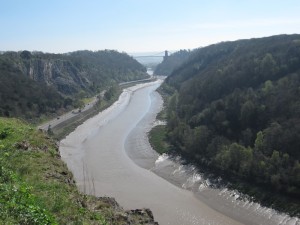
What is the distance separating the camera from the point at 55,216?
1269cm

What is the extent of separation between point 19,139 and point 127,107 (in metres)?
89.4

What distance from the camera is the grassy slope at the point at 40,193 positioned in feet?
39.3

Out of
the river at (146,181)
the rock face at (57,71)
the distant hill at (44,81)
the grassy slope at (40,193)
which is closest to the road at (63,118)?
the distant hill at (44,81)

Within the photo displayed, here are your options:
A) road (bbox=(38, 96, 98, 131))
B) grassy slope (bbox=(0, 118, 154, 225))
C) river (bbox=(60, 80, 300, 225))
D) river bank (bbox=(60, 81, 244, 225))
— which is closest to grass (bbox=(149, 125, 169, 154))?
river (bbox=(60, 80, 300, 225))

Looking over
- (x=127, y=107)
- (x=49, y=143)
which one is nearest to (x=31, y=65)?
(x=127, y=107)

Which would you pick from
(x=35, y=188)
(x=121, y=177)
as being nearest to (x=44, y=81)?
(x=121, y=177)

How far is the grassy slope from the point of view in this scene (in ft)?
39.3

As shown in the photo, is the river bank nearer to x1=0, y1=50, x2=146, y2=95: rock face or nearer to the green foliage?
the green foliage

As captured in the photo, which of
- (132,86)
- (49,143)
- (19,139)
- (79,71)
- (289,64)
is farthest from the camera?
(132,86)

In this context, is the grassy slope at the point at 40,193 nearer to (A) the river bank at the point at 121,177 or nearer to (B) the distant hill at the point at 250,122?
(A) the river bank at the point at 121,177

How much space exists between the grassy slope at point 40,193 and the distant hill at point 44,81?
54391 mm

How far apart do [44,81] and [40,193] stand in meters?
102

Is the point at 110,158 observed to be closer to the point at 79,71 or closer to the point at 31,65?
the point at 31,65

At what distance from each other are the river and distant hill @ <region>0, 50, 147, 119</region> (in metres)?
13.1
